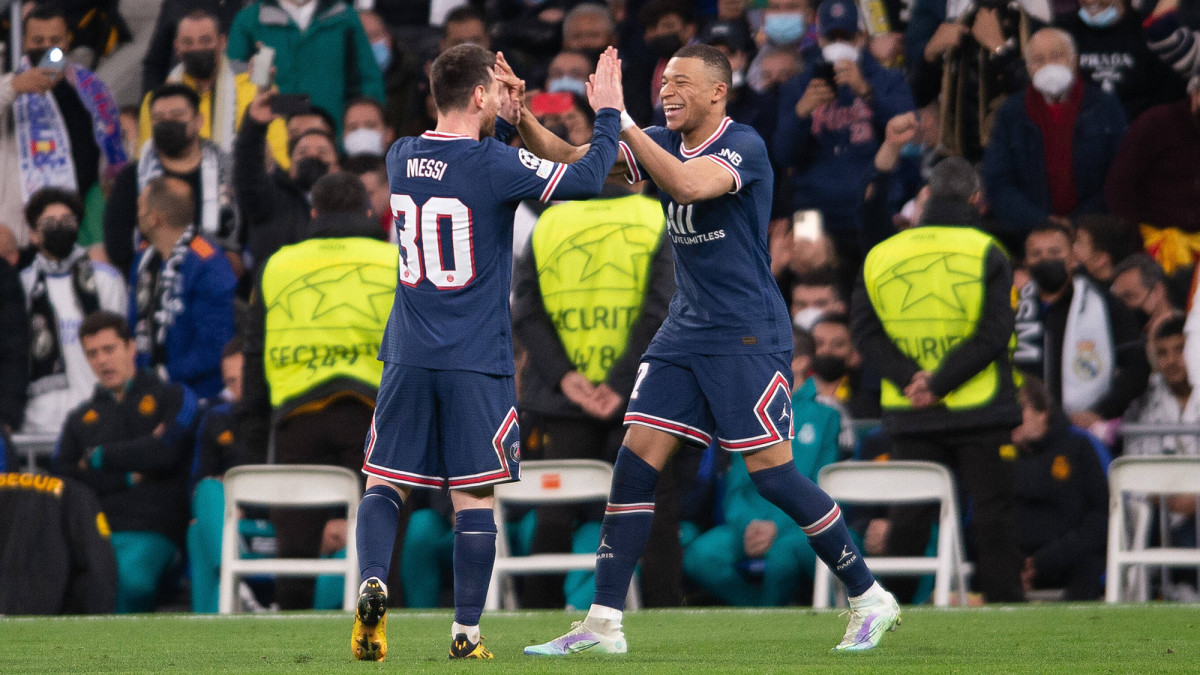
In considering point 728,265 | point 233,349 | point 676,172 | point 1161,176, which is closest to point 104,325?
point 233,349

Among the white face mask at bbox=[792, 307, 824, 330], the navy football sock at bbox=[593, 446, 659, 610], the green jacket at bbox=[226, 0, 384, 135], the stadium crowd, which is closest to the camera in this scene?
the navy football sock at bbox=[593, 446, 659, 610]

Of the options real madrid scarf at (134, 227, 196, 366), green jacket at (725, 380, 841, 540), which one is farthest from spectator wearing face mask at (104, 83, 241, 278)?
green jacket at (725, 380, 841, 540)

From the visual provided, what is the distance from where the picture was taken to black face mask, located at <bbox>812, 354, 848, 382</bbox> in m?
10.4

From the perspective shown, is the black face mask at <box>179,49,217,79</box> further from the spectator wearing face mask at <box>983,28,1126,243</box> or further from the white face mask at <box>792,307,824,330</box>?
the spectator wearing face mask at <box>983,28,1126,243</box>

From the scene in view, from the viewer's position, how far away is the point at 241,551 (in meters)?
10.1

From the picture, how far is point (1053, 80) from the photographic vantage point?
1183cm

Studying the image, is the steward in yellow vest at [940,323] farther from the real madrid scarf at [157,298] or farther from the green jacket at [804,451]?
the real madrid scarf at [157,298]

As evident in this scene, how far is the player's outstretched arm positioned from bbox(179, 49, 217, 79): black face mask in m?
7.82

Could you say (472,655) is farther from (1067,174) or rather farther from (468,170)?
(1067,174)

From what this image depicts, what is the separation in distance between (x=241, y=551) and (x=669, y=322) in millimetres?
4331

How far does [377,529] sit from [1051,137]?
7.38 meters

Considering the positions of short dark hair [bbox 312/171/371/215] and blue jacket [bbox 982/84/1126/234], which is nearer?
short dark hair [bbox 312/171/371/215]

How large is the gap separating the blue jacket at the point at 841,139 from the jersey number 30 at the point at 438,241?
20.8ft

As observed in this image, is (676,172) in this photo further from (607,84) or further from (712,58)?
(712,58)
